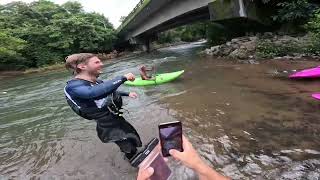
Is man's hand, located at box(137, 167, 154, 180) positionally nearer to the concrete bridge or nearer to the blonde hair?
the blonde hair

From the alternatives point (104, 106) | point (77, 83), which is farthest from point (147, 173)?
point (104, 106)

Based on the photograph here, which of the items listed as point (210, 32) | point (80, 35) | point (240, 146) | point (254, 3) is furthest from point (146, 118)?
point (80, 35)

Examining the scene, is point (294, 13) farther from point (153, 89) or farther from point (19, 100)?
point (19, 100)

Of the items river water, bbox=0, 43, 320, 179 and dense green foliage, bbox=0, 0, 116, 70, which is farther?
dense green foliage, bbox=0, 0, 116, 70

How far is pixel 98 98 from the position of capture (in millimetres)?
4152

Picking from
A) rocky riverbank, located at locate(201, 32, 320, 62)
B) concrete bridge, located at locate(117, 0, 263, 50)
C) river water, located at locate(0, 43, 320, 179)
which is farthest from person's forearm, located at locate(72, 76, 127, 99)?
concrete bridge, located at locate(117, 0, 263, 50)

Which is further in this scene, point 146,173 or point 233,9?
point 233,9

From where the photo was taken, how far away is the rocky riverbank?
42.7 feet

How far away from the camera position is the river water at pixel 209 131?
490 centimetres

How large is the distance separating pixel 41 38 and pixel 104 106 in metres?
34.3

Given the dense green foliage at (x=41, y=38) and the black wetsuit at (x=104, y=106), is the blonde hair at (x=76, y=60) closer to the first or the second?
the black wetsuit at (x=104, y=106)

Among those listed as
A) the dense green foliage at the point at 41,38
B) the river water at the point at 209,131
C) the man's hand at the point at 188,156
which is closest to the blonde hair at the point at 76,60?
the river water at the point at 209,131

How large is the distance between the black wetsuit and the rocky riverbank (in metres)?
9.63

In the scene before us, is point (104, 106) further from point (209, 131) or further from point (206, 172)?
point (206, 172)
